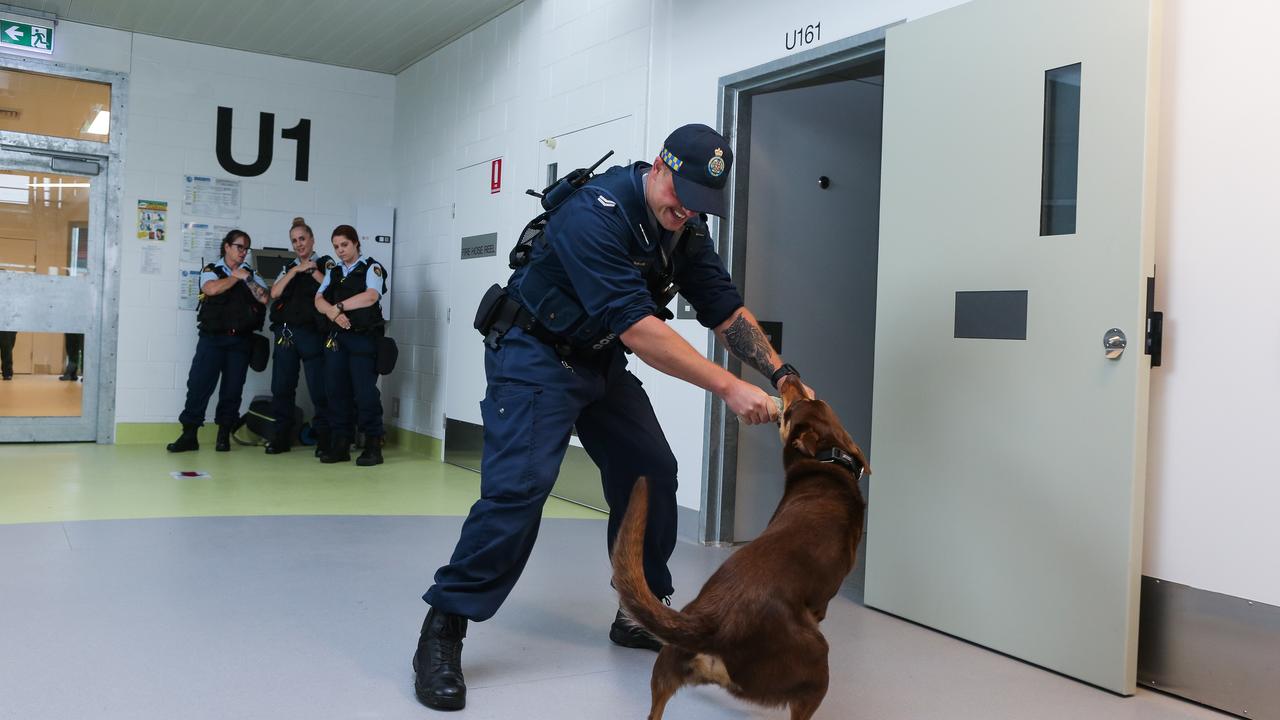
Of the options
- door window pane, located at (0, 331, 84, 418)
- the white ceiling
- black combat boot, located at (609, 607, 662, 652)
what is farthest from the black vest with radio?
door window pane, located at (0, 331, 84, 418)

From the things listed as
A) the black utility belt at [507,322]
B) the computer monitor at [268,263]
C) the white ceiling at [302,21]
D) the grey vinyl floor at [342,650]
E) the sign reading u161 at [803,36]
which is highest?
the white ceiling at [302,21]

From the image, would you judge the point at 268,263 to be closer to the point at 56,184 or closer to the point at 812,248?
the point at 56,184

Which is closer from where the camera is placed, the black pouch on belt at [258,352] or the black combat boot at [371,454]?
the black combat boot at [371,454]

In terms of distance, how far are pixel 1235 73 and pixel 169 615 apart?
10.8 ft

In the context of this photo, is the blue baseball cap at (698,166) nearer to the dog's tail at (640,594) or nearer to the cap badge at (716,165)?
the cap badge at (716,165)

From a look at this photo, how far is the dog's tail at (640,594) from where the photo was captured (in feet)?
5.57

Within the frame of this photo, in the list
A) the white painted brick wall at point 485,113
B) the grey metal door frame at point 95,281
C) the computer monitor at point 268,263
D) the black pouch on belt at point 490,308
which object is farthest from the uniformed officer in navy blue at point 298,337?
the black pouch on belt at point 490,308

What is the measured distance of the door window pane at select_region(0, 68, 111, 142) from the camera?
663cm

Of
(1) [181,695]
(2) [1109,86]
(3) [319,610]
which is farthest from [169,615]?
(2) [1109,86]

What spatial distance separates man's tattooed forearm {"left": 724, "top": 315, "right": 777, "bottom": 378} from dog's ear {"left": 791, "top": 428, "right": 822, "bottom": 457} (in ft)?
1.24

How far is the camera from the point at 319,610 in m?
A: 3.04

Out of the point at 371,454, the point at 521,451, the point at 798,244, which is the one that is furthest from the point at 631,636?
the point at 371,454

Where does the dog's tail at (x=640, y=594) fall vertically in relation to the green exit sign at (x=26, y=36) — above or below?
below

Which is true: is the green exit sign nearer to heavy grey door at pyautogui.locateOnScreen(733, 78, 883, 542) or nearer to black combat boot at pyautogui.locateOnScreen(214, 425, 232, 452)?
black combat boot at pyautogui.locateOnScreen(214, 425, 232, 452)
